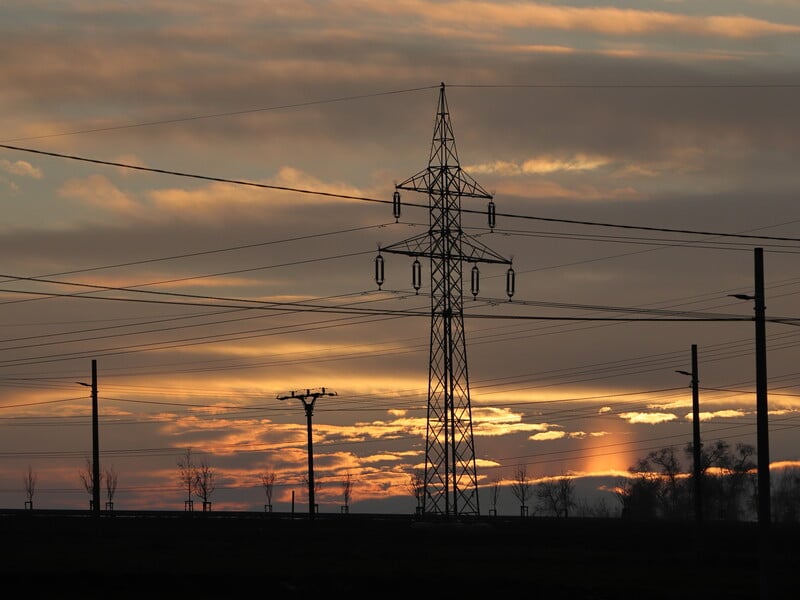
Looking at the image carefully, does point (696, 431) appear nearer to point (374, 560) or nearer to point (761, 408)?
point (374, 560)

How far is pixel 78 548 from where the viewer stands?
8169 cm

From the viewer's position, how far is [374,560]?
254 feet

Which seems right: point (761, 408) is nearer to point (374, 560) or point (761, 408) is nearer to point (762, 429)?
point (762, 429)

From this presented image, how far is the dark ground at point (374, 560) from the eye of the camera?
60.4 metres

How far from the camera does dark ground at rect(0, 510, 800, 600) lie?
198ft

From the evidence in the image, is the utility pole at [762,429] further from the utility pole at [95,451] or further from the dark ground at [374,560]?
the utility pole at [95,451]

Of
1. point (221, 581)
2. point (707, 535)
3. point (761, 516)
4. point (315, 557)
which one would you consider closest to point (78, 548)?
point (315, 557)

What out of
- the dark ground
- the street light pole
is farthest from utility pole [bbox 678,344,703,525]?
the street light pole

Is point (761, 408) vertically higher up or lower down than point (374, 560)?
higher up

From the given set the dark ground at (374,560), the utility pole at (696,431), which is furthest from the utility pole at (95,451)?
the utility pole at (696,431)

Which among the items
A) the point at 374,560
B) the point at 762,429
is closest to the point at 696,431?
the point at 374,560

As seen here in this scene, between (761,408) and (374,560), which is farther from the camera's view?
(374,560)

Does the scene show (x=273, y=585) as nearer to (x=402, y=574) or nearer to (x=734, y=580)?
(x=402, y=574)

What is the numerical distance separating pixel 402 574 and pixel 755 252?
1050 inches
